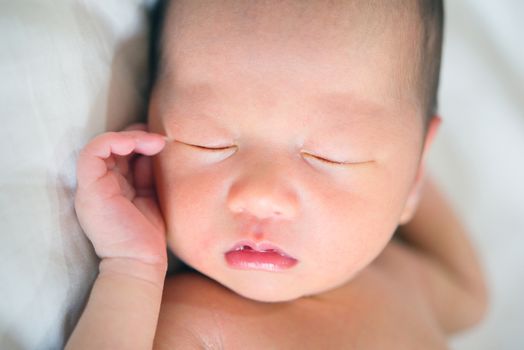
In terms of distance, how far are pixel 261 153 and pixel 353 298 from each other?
44 centimetres

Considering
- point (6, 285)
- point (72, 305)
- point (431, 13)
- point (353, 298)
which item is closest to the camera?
point (6, 285)

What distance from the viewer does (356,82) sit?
3.28ft

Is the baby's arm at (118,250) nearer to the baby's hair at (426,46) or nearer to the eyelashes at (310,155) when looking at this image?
the eyelashes at (310,155)

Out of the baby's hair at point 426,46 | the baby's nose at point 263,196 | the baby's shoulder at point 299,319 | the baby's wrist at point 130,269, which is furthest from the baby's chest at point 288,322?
the baby's hair at point 426,46

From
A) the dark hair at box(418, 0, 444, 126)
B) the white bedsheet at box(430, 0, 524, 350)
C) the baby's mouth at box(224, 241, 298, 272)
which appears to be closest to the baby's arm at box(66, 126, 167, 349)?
the baby's mouth at box(224, 241, 298, 272)

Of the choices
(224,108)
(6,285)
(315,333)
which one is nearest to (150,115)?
(224,108)

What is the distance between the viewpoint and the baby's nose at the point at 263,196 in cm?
95

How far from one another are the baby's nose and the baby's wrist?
17 centimetres

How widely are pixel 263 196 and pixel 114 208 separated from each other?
0.25 meters

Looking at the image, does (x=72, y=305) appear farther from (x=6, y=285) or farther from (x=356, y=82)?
(x=356, y=82)

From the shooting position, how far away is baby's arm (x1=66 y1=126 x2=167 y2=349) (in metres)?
0.93

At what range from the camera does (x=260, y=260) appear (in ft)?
3.30

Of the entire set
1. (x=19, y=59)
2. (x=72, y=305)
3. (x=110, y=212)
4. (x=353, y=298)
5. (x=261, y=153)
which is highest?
(x=19, y=59)

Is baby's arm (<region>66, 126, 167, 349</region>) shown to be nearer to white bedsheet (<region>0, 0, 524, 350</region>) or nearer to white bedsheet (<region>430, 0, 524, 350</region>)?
white bedsheet (<region>0, 0, 524, 350</region>)
